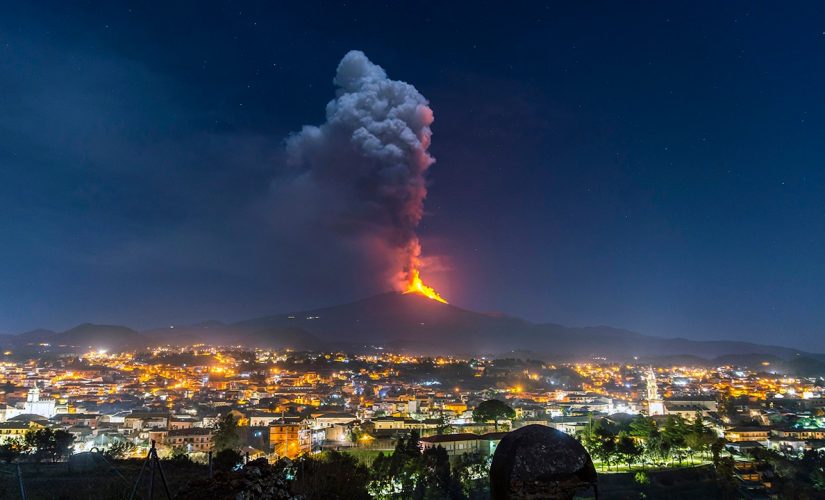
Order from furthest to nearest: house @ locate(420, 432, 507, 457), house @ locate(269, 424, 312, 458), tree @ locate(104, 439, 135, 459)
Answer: house @ locate(269, 424, 312, 458), house @ locate(420, 432, 507, 457), tree @ locate(104, 439, 135, 459)

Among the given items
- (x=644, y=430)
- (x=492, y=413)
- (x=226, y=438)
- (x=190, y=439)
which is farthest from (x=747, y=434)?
(x=190, y=439)

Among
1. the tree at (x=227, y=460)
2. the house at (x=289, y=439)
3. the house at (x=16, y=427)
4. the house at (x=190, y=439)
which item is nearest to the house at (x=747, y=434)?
the house at (x=289, y=439)

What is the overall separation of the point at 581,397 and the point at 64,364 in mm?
74193

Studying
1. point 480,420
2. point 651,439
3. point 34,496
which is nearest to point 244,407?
point 480,420

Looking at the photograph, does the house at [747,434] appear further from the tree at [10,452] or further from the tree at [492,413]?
the tree at [10,452]

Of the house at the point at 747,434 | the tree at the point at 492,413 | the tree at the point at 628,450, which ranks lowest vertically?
the house at the point at 747,434

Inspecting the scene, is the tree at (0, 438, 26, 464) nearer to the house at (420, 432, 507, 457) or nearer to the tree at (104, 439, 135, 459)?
the tree at (104, 439, 135, 459)

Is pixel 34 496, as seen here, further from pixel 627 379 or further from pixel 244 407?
pixel 627 379

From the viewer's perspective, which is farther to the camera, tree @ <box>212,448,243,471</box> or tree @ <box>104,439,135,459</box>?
tree @ <box>104,439,135,459</box>

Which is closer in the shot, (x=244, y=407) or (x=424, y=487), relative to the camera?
(x=424, y=487)

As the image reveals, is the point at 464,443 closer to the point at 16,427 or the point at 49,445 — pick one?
the point at 49,445

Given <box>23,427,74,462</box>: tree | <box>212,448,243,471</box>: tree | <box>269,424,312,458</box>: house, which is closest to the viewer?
<box>212,448,243,471</box>: tree

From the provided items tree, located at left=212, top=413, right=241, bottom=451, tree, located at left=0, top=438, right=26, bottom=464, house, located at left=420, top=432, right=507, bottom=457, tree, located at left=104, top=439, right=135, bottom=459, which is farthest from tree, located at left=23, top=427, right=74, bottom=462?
house, located at left=420, top=432, right=507, bottom=457

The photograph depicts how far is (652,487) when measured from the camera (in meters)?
25.4
